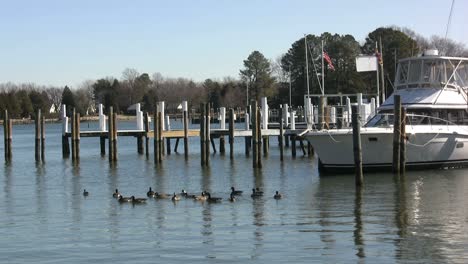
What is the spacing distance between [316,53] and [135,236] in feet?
318

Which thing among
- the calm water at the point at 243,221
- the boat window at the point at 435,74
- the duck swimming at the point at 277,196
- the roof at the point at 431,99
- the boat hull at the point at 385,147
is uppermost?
the boat window at the point at 435,74

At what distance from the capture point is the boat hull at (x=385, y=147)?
37.6 m

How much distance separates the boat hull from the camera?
37.6 m

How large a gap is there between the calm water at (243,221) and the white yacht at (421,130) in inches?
36.3

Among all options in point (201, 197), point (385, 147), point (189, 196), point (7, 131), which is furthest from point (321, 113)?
point (7, 131)

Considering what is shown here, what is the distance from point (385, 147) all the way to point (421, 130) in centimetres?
178

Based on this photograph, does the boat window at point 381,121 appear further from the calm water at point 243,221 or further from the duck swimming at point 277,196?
A: the duck swimming at point 277,196

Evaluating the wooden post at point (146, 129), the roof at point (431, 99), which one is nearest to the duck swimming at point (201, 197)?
the roof at point (431, 99)

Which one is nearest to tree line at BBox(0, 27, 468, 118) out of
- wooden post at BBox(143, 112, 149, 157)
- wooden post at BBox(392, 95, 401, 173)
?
wooden post at BBox(143, 112, 149, 157)

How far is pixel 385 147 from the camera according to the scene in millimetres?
37906

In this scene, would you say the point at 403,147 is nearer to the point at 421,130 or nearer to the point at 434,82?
the point at 421,130

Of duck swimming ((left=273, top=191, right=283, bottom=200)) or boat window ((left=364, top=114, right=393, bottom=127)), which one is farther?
boat window ((left=364, top=114, right=393, bottom=127))

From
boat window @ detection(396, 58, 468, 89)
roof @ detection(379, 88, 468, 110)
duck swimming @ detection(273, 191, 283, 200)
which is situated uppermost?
boat window @ detection(396, 58, 468, 89)

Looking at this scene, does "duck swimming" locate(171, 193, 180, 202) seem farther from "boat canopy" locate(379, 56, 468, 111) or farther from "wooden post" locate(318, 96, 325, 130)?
"boat canopy" locate(379, 56, 468, 111)
